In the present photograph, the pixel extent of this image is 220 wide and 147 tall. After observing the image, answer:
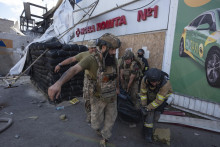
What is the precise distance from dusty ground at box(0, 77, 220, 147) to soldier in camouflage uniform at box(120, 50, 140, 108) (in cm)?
92

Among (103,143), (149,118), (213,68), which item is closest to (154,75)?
(149,118)

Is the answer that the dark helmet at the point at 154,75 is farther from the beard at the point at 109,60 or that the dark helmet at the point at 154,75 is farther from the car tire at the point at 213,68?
the car tire at the point at 213,68

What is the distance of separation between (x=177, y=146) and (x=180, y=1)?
3.93 m

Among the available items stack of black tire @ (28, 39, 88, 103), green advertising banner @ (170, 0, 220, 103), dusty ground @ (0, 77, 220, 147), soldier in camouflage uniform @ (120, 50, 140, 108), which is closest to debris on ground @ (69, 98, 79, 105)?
stack of black tire @ (28, 39, 88, 103)

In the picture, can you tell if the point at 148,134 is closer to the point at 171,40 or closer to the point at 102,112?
the point at 102,112

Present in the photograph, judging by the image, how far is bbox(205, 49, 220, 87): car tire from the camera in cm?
329

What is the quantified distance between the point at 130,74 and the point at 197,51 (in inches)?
80.0

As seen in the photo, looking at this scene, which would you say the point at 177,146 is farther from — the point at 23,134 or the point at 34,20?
the point at 34,20

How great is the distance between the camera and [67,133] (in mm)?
2736

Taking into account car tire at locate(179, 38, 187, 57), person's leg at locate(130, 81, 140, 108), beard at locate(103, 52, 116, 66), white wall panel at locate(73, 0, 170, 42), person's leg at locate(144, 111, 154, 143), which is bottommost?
person's leg at locate(144, 111, 154, 143)

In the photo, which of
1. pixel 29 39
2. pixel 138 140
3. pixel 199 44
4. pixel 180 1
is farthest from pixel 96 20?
pixel 29 39

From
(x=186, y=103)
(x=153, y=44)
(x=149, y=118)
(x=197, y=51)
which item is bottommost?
(x=186, y=103)

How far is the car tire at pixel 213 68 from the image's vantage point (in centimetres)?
329

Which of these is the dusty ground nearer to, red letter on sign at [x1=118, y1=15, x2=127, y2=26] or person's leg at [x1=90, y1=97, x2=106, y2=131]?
person's leg at [x1=90, y1=97, x2=106, y2=131]
